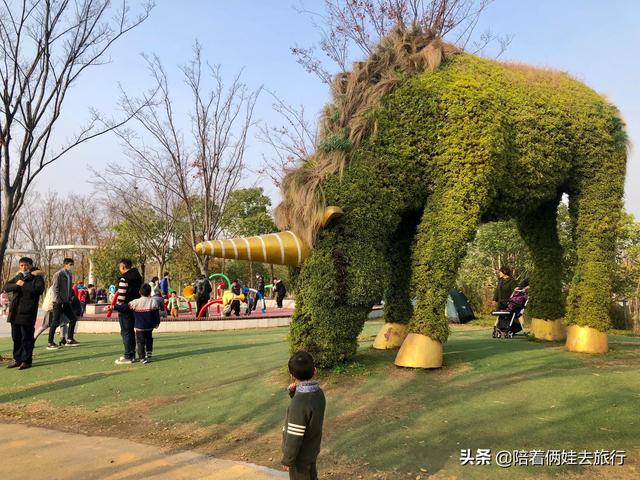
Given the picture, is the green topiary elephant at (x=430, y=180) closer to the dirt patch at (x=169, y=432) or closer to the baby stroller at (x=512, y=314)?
the dirt patch at (x=169, y=432)

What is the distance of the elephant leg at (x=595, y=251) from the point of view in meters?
6.95

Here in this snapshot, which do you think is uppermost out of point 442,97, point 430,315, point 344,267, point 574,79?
point 574,79

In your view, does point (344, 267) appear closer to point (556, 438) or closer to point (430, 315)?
point (430, 315)

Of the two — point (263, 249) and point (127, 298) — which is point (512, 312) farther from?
point (127, 298)

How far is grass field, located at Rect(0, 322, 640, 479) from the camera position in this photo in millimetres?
3949

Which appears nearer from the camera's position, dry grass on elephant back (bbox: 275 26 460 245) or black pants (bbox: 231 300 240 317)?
dry grass on elephant back (bbox: 275 26 460 245)

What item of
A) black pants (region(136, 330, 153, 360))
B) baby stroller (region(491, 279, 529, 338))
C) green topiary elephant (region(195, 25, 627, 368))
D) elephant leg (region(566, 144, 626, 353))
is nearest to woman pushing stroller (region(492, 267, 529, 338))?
baby stroller (region(491, 279, 529, 338))

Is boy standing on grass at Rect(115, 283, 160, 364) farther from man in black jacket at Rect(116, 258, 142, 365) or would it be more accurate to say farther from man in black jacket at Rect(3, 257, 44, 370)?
man in black jacket at Rect(3, 257, 44, 370)

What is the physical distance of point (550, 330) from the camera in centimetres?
822

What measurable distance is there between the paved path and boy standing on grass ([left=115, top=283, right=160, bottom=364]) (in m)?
3.16

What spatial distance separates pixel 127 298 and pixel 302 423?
6.04 m

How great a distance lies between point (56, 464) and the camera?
4176 millimetres

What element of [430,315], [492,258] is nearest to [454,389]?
[430,315]

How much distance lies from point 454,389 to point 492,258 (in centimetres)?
1391
